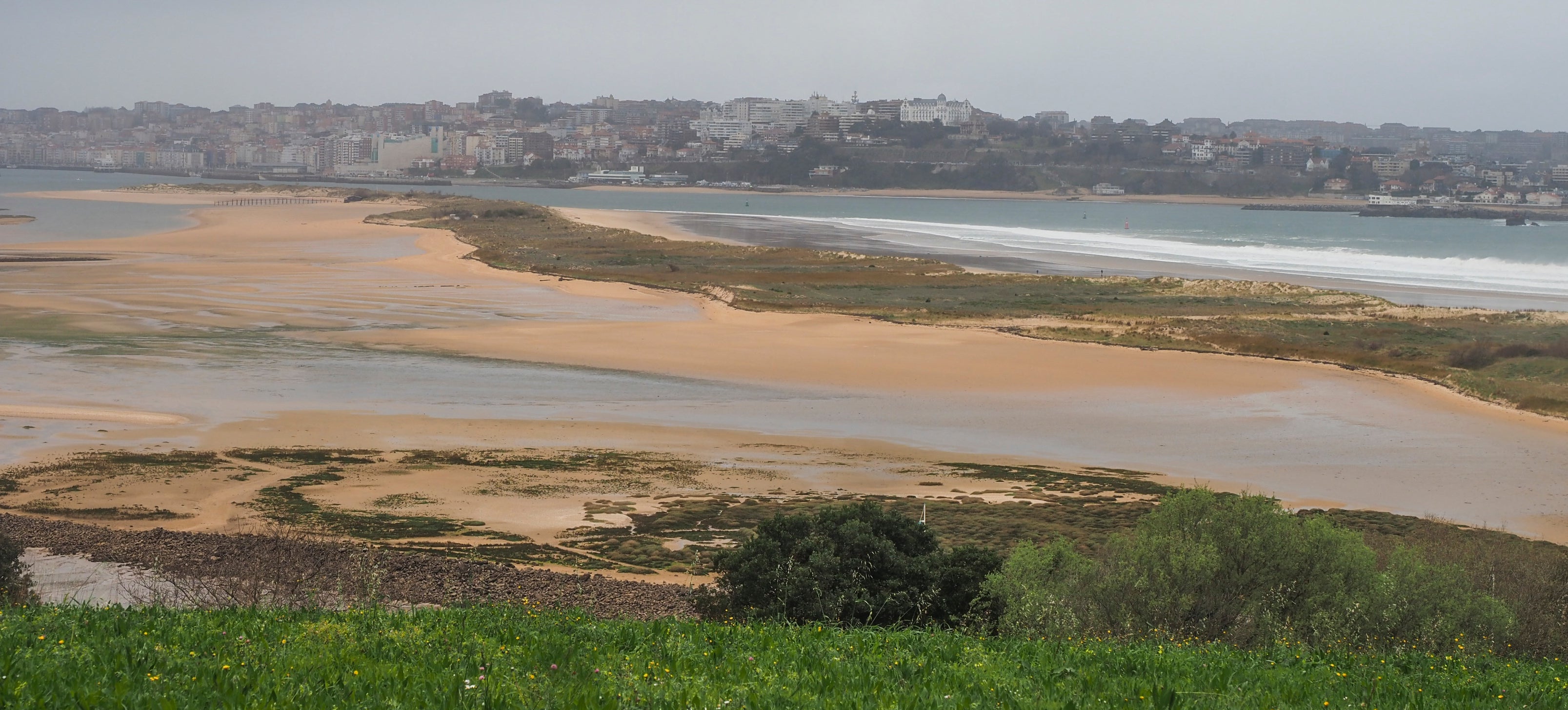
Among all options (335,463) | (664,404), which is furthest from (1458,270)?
(335,463)

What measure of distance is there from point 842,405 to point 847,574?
1428cm

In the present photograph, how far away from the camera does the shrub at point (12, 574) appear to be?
10617 millimetres

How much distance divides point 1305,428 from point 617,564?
49.7 ft

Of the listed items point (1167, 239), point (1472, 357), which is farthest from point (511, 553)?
point (1167, 239)

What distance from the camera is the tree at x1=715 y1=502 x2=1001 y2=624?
10.8 m

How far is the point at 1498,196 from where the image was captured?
17812 centimetres

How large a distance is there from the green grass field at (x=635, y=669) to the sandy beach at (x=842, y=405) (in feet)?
26.9

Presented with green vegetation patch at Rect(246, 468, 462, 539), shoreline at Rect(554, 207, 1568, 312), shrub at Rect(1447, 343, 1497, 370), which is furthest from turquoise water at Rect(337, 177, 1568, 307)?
green vegetation patch at Rect(246, 468, 462, 539)

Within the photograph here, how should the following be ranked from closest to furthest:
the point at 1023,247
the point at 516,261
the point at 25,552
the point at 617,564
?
the point at 25,552, the point at 617,564, the point at 516,261, the point at 1023,247

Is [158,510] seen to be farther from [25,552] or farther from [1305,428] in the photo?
[1305,428]

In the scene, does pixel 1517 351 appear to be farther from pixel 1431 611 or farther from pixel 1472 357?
pixel 1431 611

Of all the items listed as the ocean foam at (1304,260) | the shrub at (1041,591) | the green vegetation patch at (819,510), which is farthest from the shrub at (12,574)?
the ocean foam at (1304,260)

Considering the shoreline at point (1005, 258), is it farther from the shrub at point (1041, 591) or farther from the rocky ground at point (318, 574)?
the rocky ground at point (318, 574)

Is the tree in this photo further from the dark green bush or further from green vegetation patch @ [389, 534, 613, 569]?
green vegetation patch @ [389, 534, 613, 569]
